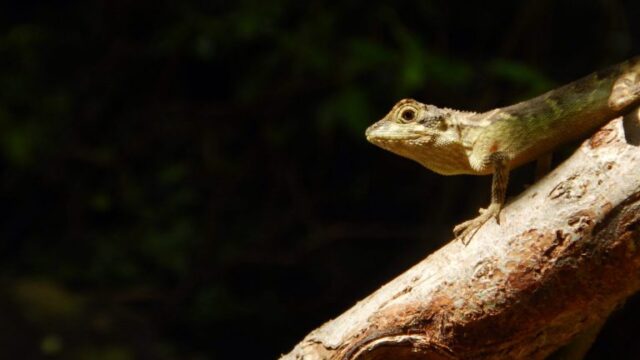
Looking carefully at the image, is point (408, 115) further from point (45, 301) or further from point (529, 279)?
point (45, 301)

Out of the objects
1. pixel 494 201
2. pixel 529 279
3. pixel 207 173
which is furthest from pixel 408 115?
pixel 207 173

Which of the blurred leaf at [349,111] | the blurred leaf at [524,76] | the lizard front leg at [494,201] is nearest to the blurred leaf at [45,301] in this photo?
the blurred leaf at [349,111]

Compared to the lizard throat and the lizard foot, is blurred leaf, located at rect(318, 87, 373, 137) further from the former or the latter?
the lizard foot

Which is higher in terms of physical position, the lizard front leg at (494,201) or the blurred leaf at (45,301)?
the blurred leaf at (45,301)

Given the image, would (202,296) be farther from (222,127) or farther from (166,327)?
(222,127)

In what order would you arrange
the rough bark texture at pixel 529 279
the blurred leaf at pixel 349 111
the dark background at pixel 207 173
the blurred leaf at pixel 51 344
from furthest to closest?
1. the blurred leaf at pixel 51 344
2. the dark background at pixel 207 173
3. the blurred leaf at pixel 349 111
4. the rough bark texture at pixel 529 279

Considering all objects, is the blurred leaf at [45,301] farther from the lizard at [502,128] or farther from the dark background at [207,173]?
the lizard at [502,128]

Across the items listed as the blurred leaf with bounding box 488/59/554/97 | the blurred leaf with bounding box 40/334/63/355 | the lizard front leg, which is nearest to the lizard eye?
the lizard front leg
